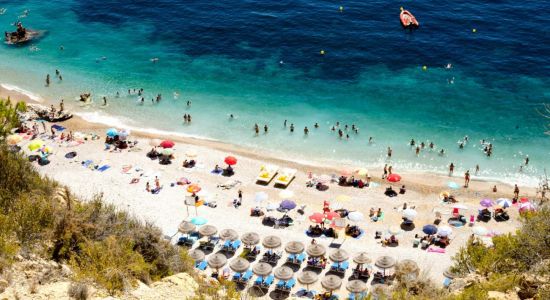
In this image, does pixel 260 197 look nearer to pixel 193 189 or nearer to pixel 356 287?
pixel 193 189

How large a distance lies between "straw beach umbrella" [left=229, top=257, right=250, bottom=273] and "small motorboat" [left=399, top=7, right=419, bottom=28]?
2020 inches

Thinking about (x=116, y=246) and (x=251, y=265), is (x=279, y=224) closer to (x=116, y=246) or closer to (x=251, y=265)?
(x=251, y=265)

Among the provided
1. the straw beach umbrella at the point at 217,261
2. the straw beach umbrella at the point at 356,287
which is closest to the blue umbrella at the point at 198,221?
the straw beach umbrella at the point at 217,261

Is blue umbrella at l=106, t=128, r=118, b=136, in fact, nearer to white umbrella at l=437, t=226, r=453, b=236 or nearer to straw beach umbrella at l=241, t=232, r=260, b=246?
straw beach umbrella at l=241, t=232, r=260, b=246

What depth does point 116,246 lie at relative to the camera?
20.0 meters

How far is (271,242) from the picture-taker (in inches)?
1344

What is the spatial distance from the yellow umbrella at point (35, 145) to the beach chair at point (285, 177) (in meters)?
21.3

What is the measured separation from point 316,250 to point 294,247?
1.47 m

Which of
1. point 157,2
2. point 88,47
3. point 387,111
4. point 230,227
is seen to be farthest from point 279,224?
point 157,2

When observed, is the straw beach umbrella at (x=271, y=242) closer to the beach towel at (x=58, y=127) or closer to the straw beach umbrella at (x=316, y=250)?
the straw beach umbrella at (x=316, y=250)

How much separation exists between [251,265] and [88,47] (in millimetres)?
49667

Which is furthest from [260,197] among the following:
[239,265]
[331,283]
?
[331,283]

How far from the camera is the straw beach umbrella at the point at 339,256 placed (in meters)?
33.0

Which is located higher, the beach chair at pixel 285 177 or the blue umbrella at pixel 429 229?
the blue umbrella at pixel 429 229
